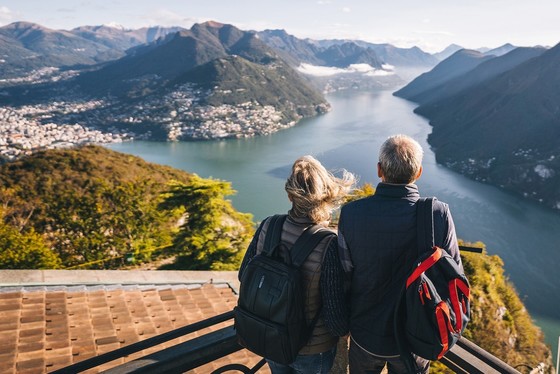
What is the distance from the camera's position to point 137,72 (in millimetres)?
151750

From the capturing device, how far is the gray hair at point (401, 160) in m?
1.67

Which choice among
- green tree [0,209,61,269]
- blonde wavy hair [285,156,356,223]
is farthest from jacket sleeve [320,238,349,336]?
green tree [0,209,61,269]

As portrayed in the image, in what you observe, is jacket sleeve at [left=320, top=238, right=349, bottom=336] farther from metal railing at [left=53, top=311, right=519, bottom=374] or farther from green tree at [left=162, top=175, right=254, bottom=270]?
green tree at [left=162, top=175, right=254, bottom=270]

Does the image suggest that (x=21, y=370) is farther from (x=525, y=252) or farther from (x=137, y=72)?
(x=137, y=72)

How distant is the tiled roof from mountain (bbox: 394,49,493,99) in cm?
15407

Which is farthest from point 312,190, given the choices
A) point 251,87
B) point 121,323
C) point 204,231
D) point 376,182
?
point 251,87

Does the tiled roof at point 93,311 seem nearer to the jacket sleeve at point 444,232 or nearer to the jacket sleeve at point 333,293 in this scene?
the jacket sleeve at point 333,293

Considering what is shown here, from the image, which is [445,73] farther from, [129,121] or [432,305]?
[432,305]

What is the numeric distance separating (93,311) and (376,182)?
4457 centimetres

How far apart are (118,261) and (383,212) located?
9733 mm

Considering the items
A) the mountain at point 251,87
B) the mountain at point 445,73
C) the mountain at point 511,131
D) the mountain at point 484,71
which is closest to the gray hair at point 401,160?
the mountain at point 511,131

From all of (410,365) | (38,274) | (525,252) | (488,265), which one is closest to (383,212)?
(410,365)

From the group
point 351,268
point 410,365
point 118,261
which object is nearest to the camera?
point 410,365

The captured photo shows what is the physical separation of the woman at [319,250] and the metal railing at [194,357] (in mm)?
309
